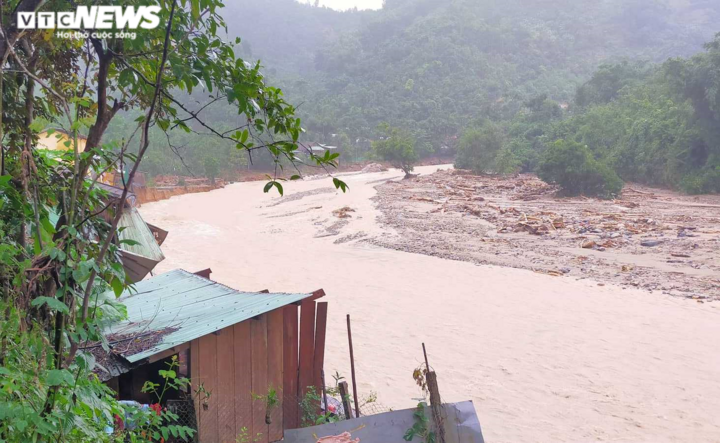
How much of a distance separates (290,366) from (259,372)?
1.05ft

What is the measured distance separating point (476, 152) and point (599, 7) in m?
72.5

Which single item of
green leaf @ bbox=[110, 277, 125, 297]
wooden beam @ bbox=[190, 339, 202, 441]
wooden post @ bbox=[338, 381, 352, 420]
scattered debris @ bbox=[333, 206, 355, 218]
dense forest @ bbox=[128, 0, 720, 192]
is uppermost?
dense forest @ bbox=[128, 0, 720, 192]

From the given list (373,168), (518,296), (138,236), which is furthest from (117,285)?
(373,168)

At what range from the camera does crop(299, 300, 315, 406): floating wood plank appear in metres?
5.01

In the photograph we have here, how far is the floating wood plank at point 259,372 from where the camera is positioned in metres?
4.71

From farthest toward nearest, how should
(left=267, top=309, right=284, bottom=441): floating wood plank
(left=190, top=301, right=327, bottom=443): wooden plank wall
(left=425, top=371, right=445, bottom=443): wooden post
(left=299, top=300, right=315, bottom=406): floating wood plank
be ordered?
(left=299, top=300, right=315, bottom=406): floating wood plank → (left=267, top=309, right=284, bottom=441): floating wood plank → (left=190, top=301, right=327, bottom=443): wooden plank wall → (left=425, top=371, right=445, bottom=443): wooden post

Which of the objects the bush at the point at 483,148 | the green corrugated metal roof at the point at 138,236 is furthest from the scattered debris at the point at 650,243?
the bush at the point at 483,148

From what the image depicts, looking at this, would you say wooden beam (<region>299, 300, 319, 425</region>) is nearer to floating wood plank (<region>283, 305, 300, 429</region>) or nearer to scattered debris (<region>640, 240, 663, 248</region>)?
floating wood plank (<region>283, 305, 300, 429</region>)

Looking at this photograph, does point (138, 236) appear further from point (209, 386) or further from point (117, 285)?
point (117, 285)

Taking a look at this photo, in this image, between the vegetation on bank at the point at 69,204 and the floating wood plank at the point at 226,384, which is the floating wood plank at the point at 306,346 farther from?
the vegetation on bank at the point at 69,204

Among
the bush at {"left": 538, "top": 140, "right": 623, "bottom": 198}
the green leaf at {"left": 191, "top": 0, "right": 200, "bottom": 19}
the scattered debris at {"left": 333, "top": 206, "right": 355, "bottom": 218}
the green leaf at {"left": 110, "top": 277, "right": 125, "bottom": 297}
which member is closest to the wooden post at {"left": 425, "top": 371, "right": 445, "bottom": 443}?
the green leaf at {"left": 110, "top": 277, "right": 125, "bottom": 297}

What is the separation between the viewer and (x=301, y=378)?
504 centimetres

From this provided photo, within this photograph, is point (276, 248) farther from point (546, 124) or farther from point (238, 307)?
point (546, 124)

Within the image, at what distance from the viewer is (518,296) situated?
43.4 ft
